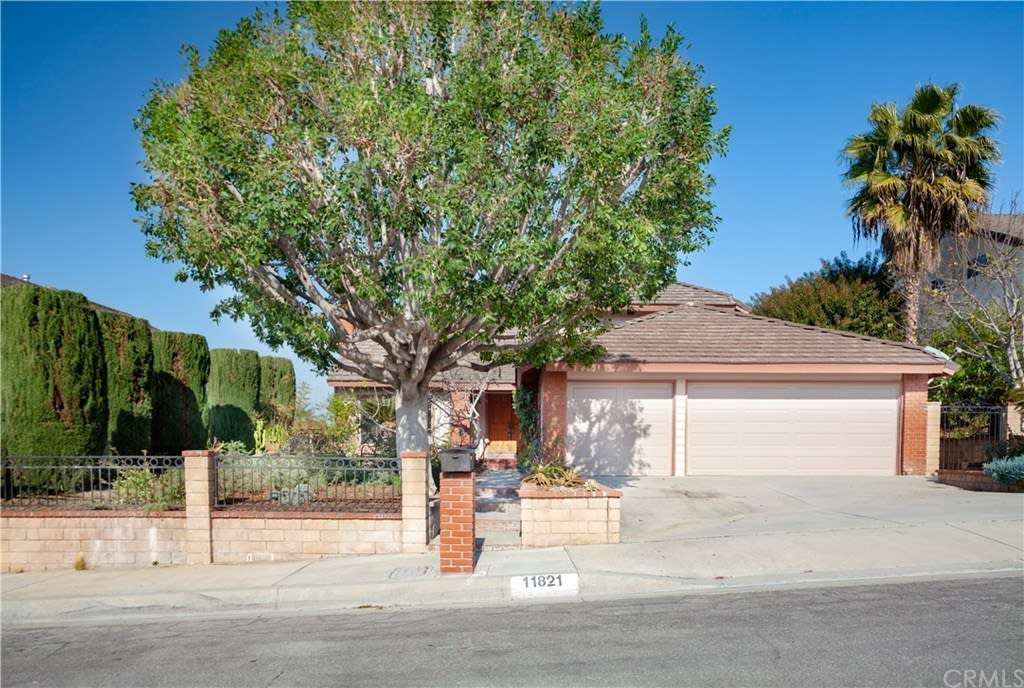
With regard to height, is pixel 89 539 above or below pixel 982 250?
below

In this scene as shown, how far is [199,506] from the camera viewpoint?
9633 millimetres

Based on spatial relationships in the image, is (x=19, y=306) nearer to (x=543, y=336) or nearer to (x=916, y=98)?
(x=543, y=336)

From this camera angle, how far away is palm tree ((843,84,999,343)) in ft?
62.3


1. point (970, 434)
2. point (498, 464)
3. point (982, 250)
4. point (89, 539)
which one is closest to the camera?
point (89, 539)

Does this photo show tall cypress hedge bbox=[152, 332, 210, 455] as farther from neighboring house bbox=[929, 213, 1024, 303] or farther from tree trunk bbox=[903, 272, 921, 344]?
tree trunk bbox=[903, 272, 921, 344]

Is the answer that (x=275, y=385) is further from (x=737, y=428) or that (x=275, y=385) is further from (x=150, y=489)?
(x=737, y=428)

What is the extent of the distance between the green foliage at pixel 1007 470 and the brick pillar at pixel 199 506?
13.2 meters

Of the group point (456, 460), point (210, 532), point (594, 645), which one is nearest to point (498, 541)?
point (456, 460)

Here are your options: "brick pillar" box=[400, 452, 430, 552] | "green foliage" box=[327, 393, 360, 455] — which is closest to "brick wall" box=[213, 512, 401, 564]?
"brick pillar" box=[400, 452, 430, 552]

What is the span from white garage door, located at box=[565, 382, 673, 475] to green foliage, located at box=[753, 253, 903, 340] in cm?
937

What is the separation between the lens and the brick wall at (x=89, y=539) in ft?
32.4

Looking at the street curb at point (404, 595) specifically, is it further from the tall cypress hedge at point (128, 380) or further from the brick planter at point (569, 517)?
the tall cypress hedge at point (128, 380)

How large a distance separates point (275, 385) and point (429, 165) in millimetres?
18468

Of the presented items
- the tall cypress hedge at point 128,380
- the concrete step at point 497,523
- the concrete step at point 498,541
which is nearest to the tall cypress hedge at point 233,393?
the tall cypress hedge at point 128,380
